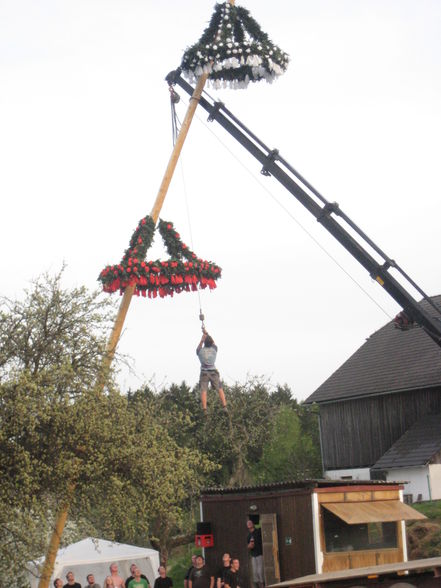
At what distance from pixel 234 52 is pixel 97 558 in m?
15.1

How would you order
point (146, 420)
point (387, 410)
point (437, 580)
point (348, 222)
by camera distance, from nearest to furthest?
1. point (437, 580)
2. point (146, 420)
3. point (348, 222)
4. point (387, 410)

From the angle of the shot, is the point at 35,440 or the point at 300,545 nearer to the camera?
the point at 35,440

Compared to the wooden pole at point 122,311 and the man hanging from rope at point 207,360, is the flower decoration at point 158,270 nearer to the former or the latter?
the wooden pole at point 122,311

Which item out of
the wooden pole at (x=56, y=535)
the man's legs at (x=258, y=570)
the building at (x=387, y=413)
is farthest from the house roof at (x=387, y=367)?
the wooden pole at (x=56, y=535)

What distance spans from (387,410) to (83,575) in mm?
16917

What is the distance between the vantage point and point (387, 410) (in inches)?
1661

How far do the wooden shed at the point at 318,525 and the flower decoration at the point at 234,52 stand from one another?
9.11 metres

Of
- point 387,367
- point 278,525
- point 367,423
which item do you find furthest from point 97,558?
point 387,367

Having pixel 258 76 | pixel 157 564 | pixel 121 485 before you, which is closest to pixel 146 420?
pixel 121 485

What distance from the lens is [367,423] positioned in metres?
42.8

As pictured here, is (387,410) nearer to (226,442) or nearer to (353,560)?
(226,442)

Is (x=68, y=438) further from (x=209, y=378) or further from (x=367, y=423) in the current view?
(x=367, y=423)

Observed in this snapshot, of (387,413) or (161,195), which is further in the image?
(387,413)

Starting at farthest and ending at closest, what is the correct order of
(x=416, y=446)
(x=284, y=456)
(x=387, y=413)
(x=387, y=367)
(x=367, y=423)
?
(x=284, y=456) < (x=387, y=367) < (x=367, y=423) < (x=387, y=413) < (x=416, y=446)
